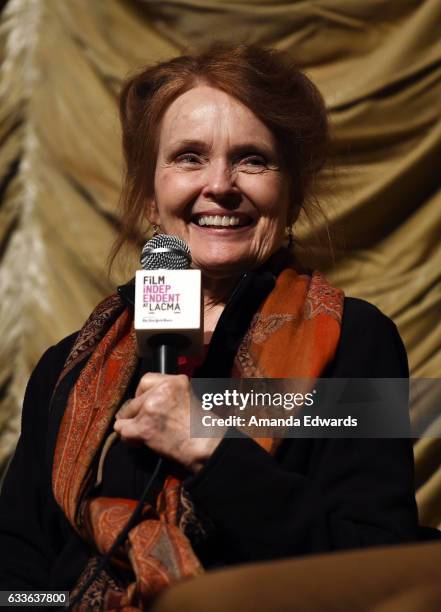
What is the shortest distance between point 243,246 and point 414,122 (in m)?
1.10

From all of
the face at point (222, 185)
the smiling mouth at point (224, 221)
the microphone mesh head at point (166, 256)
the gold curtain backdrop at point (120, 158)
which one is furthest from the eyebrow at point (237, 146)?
the gold curtain backdrop at point (120, 158)

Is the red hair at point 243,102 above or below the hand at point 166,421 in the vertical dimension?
above

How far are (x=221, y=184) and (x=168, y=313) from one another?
53 centimetres

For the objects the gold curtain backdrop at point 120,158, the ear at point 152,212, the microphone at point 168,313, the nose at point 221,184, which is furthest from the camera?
the gold curtain backdrop at point 120,158

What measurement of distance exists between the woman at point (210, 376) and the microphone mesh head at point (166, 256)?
0.17 metres

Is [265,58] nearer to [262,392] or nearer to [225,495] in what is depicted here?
[262,392]

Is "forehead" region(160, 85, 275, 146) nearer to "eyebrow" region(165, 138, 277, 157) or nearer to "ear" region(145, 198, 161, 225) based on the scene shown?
"eyebrow" region(165, 138, 277, 157)

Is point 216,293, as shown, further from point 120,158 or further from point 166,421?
point 120,158

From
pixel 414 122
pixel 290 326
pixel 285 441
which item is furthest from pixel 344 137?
pixel 285 441

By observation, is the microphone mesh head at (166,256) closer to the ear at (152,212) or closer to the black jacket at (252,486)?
the black jacket at (252,486)

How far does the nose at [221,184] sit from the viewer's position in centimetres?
228

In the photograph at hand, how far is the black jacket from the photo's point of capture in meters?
1.84

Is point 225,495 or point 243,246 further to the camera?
point 243,246

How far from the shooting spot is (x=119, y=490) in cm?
209
